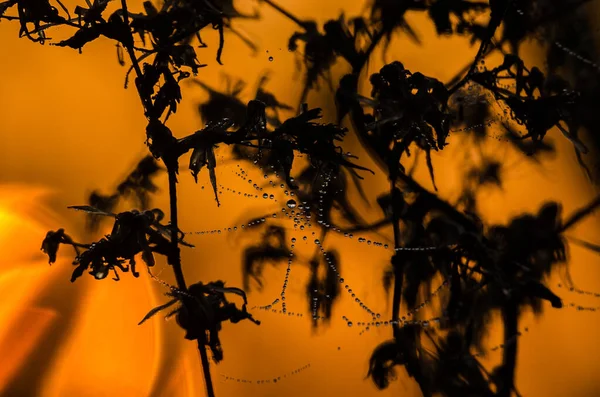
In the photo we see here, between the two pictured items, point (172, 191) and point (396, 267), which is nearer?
point (172, 191)

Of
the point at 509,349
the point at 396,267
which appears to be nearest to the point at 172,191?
the point at 396,267

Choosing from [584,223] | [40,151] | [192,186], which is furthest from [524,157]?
[40,151]

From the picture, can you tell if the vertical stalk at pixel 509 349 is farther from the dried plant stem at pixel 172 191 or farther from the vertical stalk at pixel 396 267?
the dried plant stem at pixel 172 191

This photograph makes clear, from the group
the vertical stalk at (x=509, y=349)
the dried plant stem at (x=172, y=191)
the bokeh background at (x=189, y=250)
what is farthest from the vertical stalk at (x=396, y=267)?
the dried plant stem at (x=172, y=191)

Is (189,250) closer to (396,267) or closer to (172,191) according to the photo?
(172,191)

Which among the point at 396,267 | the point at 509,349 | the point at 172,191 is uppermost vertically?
the point at 172,191

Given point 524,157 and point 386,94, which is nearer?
point 386,94

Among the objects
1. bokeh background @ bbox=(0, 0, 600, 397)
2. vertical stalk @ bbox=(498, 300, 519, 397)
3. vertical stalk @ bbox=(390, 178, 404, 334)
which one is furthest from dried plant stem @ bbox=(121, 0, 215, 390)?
vertical stalk @ bbox=(498, 300, 519, 397)

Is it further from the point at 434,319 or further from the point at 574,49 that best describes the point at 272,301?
the point at 574,49

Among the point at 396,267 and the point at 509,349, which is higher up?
the point at 396,267
